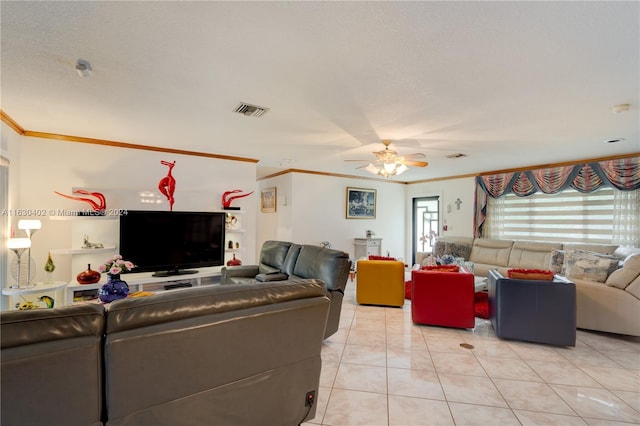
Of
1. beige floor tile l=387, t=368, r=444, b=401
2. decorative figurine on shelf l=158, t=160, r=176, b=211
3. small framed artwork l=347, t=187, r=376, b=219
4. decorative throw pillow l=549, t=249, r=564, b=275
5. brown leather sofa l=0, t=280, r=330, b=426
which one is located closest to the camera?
brown leather sofa l=0, t=280, r=330, b=426

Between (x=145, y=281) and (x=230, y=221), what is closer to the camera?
(x=145, y=281)

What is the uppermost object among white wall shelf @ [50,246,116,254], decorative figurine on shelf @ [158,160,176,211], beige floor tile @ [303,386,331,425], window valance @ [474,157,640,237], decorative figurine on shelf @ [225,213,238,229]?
window valance @ [474,157,640,237]

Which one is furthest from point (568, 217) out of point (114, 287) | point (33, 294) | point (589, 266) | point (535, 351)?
point (33, 294)

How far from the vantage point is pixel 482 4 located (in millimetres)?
1521

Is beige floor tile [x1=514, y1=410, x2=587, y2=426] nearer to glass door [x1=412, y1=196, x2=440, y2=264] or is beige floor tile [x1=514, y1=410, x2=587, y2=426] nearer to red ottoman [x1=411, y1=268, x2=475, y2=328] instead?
red ottoman [x1=411, y1=268, x2=475, y2=328]

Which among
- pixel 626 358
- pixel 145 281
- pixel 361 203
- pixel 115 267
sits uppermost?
pixel 361 203

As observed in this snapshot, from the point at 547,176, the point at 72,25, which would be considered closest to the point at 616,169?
the point at 547,176

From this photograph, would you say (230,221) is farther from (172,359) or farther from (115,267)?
(172,359)

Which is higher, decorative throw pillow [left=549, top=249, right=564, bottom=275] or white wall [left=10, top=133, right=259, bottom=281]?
white wall [left=10, top=133, right=259, bottom=281]

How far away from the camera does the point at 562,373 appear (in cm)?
259

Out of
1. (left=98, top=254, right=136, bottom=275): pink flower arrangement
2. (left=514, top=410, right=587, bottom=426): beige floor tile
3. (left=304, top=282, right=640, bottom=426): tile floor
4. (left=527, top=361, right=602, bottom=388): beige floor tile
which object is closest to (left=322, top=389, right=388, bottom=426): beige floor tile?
(left=304, top=282, right=640, bottom=426): tile floor

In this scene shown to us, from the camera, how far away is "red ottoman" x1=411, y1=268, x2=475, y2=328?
356cm

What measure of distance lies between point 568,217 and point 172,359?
671 centimetres

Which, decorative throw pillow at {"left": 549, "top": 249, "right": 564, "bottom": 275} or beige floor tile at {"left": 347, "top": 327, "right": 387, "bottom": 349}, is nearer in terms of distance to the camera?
beige floor tile at {"left": 347, "top": 327, "right": 387, "bottom": 349}
